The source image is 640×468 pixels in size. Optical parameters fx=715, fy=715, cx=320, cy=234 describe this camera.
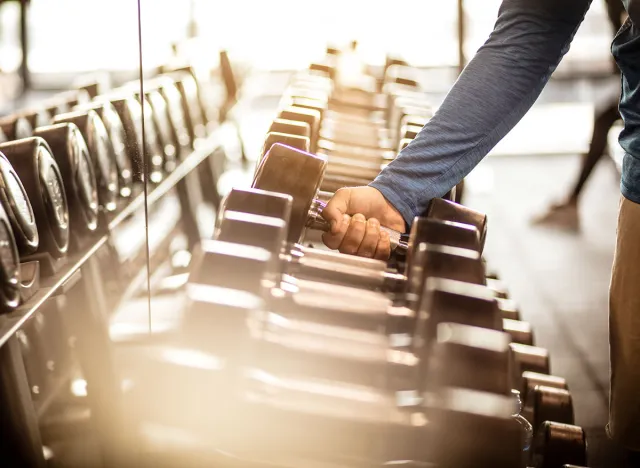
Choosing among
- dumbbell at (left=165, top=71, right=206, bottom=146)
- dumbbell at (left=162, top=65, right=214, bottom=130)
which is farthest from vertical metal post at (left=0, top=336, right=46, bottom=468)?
dumbbell at (left=162, top=65, right=214, bottom=130)

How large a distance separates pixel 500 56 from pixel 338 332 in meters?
0.48

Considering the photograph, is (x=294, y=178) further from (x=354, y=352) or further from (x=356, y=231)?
(x=354, y=352)

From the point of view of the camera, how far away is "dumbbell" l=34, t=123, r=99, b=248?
4.19ft

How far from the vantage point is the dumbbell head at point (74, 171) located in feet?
4.19

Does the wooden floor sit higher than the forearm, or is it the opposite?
the forearm

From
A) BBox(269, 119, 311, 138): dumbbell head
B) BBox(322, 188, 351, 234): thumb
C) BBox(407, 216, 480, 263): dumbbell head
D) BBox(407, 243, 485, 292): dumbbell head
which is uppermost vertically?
BBox(269, 119, 311, 138): dumbbell head

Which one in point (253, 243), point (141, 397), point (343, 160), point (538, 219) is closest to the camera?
point (141, 397)

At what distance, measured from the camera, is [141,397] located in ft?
1.33

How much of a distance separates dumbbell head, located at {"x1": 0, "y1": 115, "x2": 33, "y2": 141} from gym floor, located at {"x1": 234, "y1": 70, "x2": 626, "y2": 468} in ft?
1.74

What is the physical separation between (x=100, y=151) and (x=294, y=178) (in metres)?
0.91

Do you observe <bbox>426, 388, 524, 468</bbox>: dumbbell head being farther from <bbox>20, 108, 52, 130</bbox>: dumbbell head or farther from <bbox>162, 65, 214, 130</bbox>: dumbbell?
<bbox>162, 65, 214, 130</bbox>: dumbbell

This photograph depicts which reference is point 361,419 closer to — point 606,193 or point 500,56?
point 500,56

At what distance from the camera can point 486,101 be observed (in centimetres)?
83

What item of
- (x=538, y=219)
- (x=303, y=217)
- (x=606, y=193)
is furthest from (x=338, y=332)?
(x=606, y=193)
